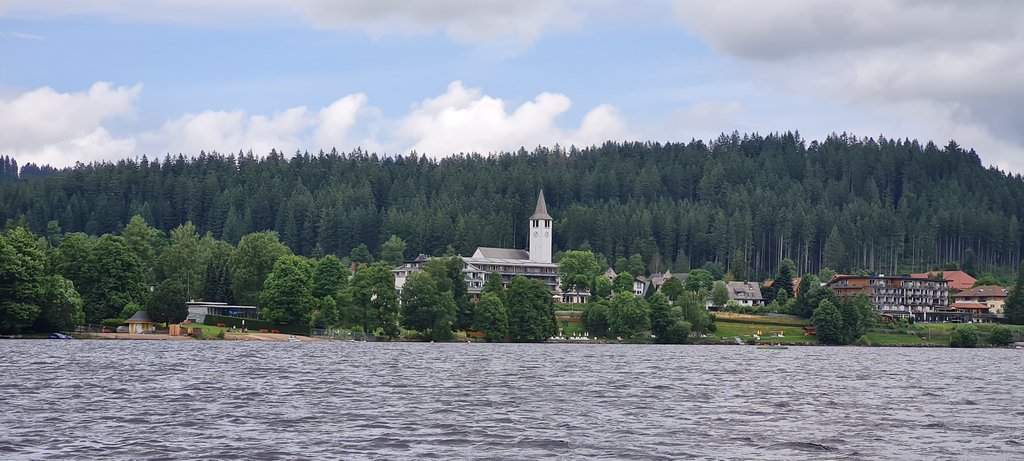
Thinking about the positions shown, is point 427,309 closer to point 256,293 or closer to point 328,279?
point 328,279

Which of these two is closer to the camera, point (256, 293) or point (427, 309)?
point (427, 309)

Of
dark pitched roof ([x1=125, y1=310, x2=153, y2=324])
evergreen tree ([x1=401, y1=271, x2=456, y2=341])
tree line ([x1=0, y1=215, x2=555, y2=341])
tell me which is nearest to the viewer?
tree line ([x1=0, y1=215, x2=555, y2=341])

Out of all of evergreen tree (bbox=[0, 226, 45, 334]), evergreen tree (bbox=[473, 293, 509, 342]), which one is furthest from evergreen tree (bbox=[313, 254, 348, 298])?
evergreen tree (bbox=[0, 226, 45, 334])

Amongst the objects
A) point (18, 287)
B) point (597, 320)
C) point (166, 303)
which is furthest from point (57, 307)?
point (597, 320)

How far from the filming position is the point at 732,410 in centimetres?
5119

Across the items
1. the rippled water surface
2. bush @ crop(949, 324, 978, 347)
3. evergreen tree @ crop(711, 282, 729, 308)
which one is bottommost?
the rippled water surface

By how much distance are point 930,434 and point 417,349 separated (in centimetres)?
7043

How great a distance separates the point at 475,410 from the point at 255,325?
90.9 m

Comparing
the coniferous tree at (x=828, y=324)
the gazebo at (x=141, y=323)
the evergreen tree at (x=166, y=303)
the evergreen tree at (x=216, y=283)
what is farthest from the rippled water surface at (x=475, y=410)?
the coniferous tree at (x=828, y=324)

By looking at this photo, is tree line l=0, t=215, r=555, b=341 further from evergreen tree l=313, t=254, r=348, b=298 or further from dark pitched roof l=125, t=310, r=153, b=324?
dark pitched roof l=125, t=310, r=153, b=324

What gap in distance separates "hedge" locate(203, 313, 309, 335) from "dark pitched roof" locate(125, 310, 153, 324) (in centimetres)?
1100

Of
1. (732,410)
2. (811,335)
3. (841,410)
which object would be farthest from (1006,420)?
(811,335)

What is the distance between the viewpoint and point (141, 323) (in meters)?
122

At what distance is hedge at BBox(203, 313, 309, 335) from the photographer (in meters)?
134
